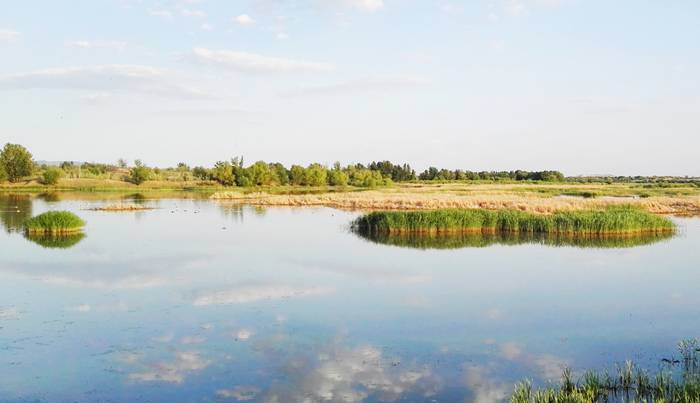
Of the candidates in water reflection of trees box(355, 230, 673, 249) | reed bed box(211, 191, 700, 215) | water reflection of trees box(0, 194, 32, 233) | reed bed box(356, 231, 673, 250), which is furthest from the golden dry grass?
water reflection of trees box(0, 194, 32, 233)

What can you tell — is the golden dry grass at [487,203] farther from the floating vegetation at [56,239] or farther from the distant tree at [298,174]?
the distant tree at [298,174]

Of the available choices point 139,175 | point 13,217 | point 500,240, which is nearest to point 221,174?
point 139,175

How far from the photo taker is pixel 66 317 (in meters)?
13.4

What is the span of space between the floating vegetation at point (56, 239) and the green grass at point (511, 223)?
13590 mm

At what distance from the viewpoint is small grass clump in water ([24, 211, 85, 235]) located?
2870 cm

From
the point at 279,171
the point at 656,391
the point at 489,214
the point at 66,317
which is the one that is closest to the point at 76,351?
the point at 66,317

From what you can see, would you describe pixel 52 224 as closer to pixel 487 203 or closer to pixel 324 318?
pixel 324 318

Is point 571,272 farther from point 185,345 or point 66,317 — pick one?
point 66,317

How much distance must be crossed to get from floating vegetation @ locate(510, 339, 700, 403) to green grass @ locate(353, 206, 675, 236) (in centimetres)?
2048

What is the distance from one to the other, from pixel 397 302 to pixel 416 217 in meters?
15.7

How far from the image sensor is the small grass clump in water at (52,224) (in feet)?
94.2

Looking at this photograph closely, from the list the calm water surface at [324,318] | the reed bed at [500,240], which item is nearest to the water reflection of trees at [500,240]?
the reed bed at [500,240]

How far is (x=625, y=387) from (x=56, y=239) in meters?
24.9

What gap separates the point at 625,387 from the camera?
8953 millimetres
